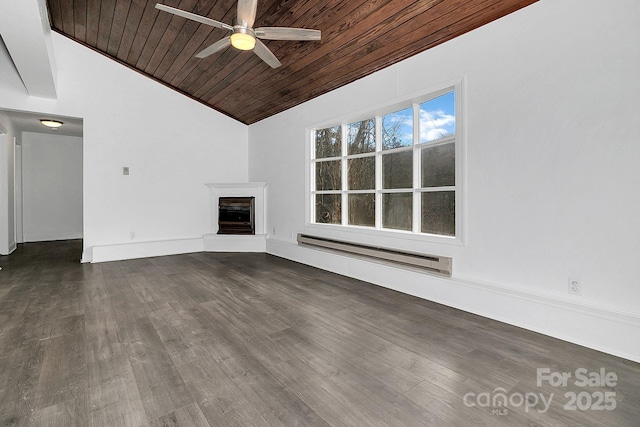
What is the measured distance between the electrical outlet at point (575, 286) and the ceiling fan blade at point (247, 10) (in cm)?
327

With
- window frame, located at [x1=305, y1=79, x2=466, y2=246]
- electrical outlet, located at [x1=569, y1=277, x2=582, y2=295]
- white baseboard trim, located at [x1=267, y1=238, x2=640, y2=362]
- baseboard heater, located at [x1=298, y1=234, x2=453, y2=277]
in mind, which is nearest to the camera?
white baseboard trim, located at [x1=267, y1=238, x2=640, y2=362]

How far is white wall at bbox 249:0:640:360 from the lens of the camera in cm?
220

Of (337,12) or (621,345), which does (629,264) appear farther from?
(337,12)

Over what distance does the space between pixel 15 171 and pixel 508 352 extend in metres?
9.38

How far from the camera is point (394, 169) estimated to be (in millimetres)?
4027

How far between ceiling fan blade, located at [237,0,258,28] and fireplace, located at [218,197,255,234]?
4042 millimetres

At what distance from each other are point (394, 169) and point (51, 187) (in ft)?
27.8

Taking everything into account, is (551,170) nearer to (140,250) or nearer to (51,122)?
(140,250)

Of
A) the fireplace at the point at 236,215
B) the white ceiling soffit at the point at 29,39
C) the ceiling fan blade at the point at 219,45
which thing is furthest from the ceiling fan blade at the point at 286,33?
the fireplace at the point at 236,215

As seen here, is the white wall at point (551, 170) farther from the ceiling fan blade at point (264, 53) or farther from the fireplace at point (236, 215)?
the fireplace at point (236, 215)

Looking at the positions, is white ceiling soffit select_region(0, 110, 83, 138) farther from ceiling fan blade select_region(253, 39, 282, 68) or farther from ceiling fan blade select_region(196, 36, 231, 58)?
ceiling fan blade select_region(253, 39, 282, 68)

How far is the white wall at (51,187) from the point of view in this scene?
755 cm

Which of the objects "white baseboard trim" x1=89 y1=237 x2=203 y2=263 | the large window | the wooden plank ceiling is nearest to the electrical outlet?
the large window

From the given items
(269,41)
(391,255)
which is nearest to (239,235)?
(391,255)
